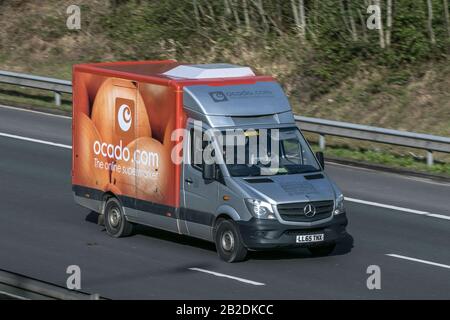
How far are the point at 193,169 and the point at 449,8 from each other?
1489cm

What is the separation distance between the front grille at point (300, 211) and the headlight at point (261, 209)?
0.46ft

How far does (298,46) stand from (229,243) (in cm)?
1565

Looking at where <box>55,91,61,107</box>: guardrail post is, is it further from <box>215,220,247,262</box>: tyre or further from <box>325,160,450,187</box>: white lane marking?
<box>215,220,247,262</box>: tyre

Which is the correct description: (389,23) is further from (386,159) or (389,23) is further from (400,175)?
(400,175)

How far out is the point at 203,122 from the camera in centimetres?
1753

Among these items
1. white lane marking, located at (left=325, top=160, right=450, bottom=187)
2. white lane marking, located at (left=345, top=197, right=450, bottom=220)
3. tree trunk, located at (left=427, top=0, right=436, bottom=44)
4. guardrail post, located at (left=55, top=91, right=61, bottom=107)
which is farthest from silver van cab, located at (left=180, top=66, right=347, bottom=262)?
guardrail post, located at (left=55, top=91, right=61, bottom=107)

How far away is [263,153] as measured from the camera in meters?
17.7

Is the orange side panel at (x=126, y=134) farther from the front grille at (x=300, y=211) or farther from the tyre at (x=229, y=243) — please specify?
the front grille at (x=300, y=211)

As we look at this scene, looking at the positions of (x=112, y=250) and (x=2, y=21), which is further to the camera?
(x=2, y=21)

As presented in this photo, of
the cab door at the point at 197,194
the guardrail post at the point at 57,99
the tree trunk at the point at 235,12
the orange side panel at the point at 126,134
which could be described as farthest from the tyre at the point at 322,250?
the tree trunk at the point at 235,12

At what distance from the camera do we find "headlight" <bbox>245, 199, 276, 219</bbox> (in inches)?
664

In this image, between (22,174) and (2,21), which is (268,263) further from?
(2,21)
